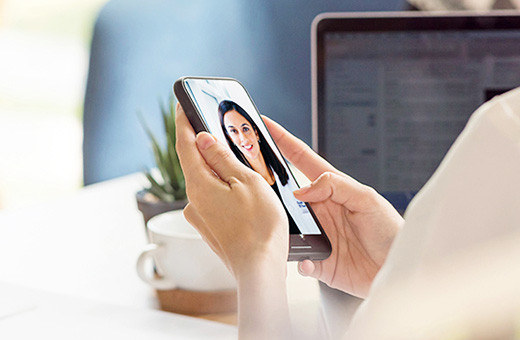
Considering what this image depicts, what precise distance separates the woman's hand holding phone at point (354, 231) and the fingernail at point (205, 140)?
98 millimetres

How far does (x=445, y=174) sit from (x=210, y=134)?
23 centimetres

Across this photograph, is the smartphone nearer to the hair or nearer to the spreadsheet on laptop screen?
the hair

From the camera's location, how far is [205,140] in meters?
0.38

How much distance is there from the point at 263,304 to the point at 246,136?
191 mm

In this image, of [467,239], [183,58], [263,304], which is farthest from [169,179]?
[183,58]

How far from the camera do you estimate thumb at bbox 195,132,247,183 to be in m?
0.37

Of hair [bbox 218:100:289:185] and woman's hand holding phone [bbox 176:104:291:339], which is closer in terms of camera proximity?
woman's hand holding phone [bbox 176:104:291:339]

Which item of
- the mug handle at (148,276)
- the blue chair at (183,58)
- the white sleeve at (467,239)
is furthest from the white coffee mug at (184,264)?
the blue chair at (183,58)

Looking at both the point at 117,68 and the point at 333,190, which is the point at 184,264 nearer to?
the point at 333,190

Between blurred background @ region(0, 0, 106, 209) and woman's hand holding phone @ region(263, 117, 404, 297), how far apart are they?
3.35ft

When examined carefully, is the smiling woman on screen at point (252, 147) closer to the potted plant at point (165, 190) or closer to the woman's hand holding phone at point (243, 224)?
the woman's hand holding phone at point (243, 224)

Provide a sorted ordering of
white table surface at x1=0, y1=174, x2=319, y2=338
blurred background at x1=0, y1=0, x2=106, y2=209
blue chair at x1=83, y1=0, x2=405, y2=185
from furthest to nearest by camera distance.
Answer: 1. blurred background at x1=0, y1=0, x2=106, y2=209
2. blue chair at x1=83, y1=0, x2=405, y2=185
3. white table surface at x1=0, y1=174, x2=319, y2=338

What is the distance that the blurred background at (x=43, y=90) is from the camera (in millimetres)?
1357

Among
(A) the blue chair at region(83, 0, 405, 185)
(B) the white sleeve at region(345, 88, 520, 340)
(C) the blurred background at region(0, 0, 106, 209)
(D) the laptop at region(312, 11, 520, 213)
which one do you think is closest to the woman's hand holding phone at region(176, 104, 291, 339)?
(B) the white sleeve at region(345, 88, 520, 340)
